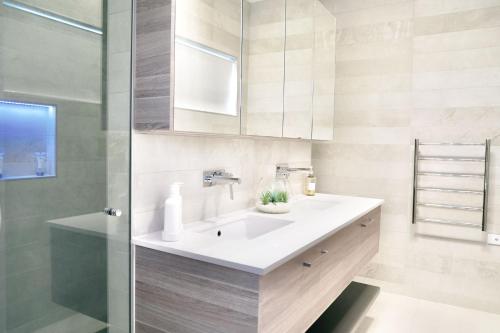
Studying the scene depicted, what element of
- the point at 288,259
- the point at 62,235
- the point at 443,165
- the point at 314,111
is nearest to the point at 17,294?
the point at 62,235

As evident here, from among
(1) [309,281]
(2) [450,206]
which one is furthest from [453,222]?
(1) [309,281]

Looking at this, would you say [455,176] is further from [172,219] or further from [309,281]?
[172,219]

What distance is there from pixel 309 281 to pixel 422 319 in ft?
5.26

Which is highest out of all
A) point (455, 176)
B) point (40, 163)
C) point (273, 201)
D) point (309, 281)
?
point (40, 163)

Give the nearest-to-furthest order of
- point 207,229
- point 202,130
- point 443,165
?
point 202,130 < point 207,229 < point 443,165

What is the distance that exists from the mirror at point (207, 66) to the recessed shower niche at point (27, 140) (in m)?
0.49

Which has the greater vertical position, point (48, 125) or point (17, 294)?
point (48, 125)

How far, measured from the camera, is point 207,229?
1.73 meters

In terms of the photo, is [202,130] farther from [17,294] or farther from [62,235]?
[17,294]

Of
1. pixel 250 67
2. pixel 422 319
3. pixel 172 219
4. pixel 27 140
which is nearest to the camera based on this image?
pixel 27 140

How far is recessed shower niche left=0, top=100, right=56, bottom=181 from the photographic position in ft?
3.12

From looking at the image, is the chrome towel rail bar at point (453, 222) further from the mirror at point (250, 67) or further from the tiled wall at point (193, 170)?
the tiled wall at point (193, 170)

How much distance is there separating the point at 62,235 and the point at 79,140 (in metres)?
0.29

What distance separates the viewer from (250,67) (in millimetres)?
1882
